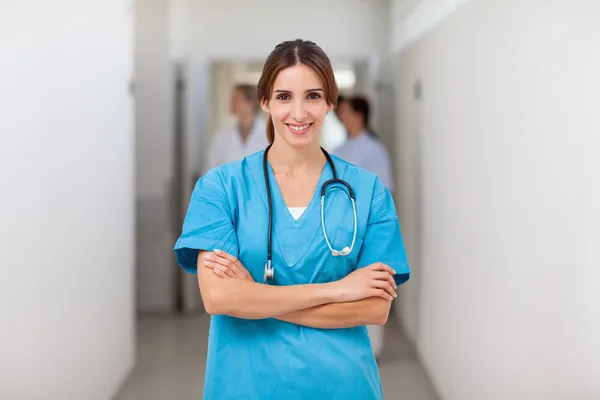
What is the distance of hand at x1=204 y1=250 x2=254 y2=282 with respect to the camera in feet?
4.23

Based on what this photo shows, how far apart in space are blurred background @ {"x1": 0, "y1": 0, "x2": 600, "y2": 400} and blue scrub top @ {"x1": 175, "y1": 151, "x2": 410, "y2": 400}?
0.60m

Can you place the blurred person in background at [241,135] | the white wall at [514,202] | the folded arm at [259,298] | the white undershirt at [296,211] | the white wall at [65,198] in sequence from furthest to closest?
the blurred person in background at [241,135] → the white wall at [65,198] → the white wall at [514,202] → the white undershirt at [296,211] → the folded arm at [259,298]

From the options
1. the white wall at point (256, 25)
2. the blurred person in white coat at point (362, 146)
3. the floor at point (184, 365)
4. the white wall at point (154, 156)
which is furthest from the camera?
the white wall at point (256, 25)

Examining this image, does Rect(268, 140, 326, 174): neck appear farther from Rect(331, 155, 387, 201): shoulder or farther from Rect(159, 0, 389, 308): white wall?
Rect(159, 0, 389, 308): white wall

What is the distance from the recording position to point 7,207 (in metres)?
2.02

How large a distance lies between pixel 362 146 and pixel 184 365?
155cm

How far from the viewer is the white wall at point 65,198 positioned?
2.06 metres

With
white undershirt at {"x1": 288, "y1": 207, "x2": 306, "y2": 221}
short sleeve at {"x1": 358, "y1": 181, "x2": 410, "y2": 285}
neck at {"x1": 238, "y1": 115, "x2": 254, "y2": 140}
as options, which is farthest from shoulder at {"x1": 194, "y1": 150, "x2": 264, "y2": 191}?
neck at {"x1": 238, "y1": 115, "x2": 254, "y2": 140}

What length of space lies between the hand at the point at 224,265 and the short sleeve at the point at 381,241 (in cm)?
24

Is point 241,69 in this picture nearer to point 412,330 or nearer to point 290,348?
point 412,330

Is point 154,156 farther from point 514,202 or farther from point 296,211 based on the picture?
point 296,211

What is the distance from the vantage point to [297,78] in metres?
1.30

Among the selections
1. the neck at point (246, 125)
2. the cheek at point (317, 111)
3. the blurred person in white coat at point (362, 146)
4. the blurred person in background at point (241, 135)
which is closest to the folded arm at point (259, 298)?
the cheek at point (317, 111)

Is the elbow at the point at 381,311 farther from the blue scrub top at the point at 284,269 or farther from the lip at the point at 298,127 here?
the lip at the point at 298,127
